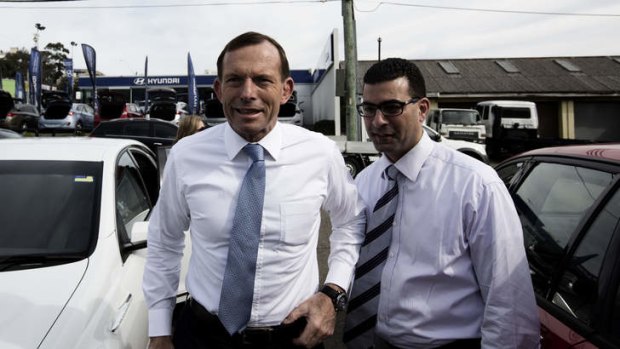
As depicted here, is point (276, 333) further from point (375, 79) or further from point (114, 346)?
point (375, 79)

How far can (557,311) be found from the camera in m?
1.76

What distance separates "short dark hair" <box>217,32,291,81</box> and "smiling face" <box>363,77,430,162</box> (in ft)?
1.16

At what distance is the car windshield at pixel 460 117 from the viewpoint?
58.9 ft

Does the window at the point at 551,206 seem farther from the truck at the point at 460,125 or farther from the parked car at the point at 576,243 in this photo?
the truck at the point at 460,125

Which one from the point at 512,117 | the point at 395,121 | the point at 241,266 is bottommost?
the point at 241,266

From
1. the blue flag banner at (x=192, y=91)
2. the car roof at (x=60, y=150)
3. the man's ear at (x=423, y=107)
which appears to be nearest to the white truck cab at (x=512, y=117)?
the blue flag banner at (x=192, y=91)

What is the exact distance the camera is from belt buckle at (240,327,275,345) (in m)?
1.56

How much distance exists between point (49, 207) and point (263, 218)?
5.37ft

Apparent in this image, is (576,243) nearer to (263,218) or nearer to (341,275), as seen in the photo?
(341,275)

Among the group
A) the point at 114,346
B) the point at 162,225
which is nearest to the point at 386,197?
the point at 162,225

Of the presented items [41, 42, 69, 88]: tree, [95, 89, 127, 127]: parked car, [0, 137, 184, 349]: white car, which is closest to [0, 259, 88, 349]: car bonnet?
[0, 137, 184, 349]: white car

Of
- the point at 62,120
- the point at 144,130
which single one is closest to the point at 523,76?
the point at 144,130

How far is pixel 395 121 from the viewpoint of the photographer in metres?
1.78

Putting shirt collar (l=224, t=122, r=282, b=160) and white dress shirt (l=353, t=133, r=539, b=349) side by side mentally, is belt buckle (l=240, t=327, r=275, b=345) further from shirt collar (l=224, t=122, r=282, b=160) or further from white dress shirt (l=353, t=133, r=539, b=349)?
shirt collar (l=224, t=122, r=282, b=160)
